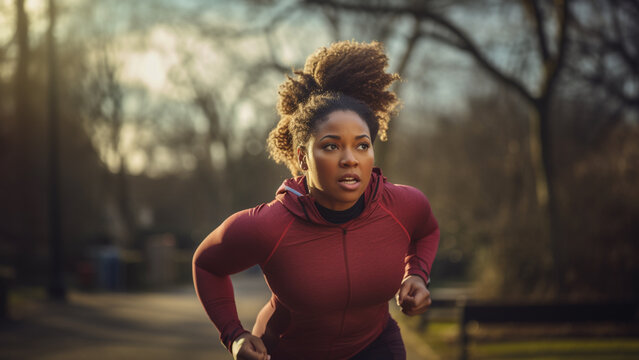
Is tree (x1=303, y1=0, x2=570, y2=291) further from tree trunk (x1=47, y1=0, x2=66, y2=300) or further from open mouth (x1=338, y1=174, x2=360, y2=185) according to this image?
tree trunk (x1=47, y1=0, x2=66, y2=300)

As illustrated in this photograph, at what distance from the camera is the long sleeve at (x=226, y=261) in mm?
2844

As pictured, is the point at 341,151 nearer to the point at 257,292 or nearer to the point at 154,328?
the point at 154,328

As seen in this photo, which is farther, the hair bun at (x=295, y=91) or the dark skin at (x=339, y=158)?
the hair bun at (x=295, y=91)

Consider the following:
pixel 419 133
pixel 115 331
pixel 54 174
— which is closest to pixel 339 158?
pixel 115 331

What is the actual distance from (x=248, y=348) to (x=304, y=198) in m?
0.66

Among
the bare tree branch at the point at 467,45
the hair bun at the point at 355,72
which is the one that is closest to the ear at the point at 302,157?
the hair bun at the point at 355,72

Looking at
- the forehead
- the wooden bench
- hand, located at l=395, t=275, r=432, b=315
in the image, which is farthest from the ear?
the wooden bench

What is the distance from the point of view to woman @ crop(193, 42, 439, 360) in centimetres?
287

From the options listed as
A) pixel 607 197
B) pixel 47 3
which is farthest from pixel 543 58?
pixel 47 3

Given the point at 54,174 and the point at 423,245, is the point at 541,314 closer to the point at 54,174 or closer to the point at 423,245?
the point at 423,245

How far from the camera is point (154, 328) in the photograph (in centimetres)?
1186

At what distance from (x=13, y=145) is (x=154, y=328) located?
12.6 meters

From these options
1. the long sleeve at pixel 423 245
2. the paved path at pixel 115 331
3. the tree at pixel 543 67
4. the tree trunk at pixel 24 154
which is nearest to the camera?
the long sleeve at pixel 423 245

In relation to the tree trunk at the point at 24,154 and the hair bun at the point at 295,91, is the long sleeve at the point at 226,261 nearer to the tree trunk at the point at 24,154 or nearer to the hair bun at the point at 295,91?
the hair bun at the point at 295,91
